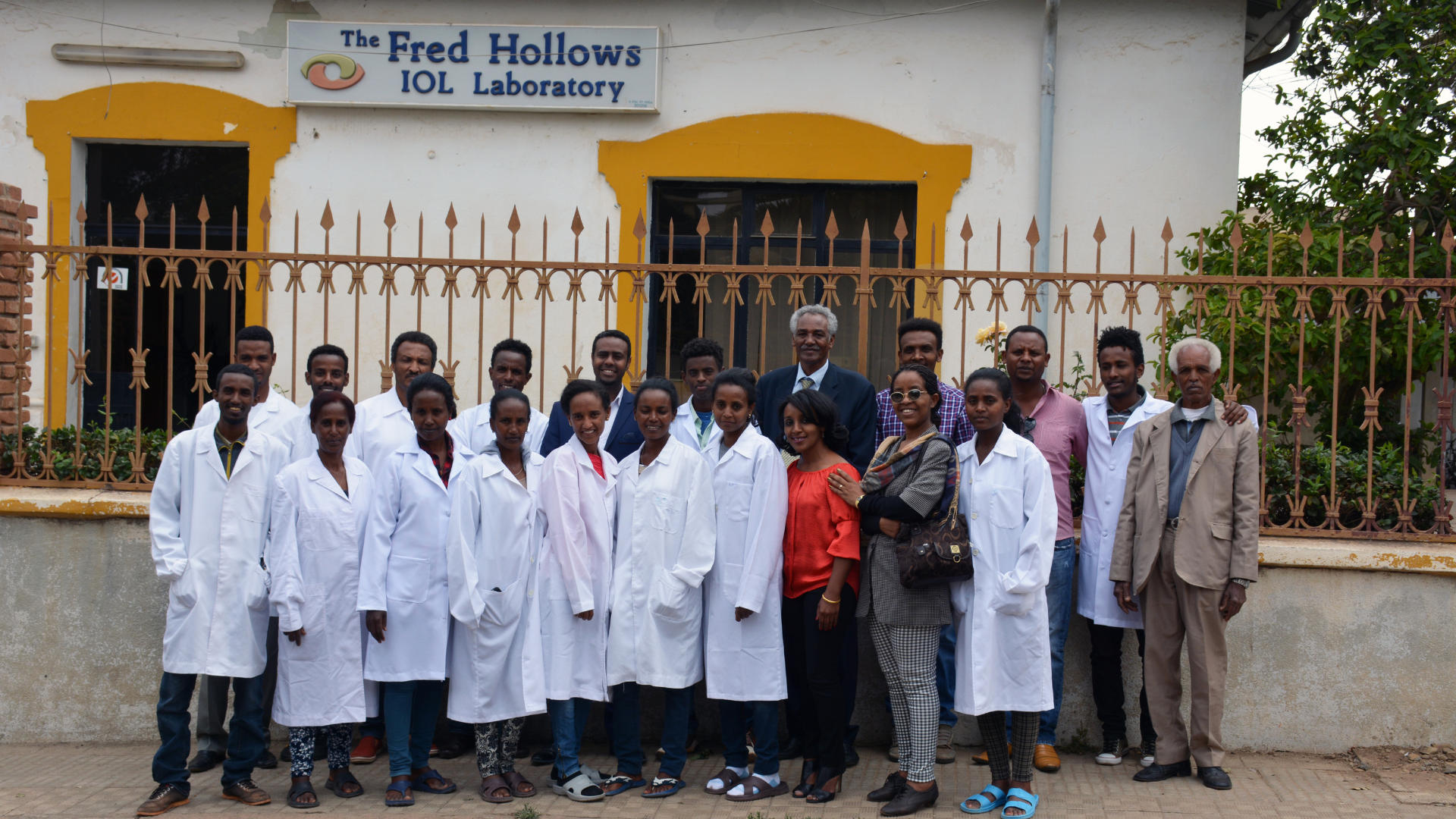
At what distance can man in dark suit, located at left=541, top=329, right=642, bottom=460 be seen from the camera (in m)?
5.18

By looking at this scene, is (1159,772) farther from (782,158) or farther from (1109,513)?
(782,158)

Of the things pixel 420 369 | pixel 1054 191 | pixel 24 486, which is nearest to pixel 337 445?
pixel 420 369

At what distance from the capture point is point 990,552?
4512 mm

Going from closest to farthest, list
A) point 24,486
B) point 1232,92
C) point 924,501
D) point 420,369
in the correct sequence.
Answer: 1. point 924,501
2. point 420,369
3. point 24,486
4. point 1232,92

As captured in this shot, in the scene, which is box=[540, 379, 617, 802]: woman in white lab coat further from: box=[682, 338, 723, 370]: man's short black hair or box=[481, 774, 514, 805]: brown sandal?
box=[682, 338, 723, 370]: man's short black hair

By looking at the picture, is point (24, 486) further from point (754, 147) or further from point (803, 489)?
point (754, 147)

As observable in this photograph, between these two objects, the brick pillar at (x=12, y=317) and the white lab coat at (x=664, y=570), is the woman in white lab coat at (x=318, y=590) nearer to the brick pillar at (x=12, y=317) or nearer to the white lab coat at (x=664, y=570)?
the white lab coat at (x=664, y=570)

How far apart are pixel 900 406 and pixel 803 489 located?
0.50 m

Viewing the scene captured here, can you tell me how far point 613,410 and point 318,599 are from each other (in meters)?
1.48

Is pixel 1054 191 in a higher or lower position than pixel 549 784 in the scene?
higher

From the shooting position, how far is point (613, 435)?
5.20 m

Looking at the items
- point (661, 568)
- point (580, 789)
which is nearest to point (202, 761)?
point (580, 789)

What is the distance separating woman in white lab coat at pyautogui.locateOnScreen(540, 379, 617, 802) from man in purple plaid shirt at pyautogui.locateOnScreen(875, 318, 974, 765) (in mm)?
1217

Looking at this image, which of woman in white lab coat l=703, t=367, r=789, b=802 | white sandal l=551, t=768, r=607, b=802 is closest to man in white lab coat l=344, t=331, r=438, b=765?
white sandal l=551, t=768, r=607, b=802
